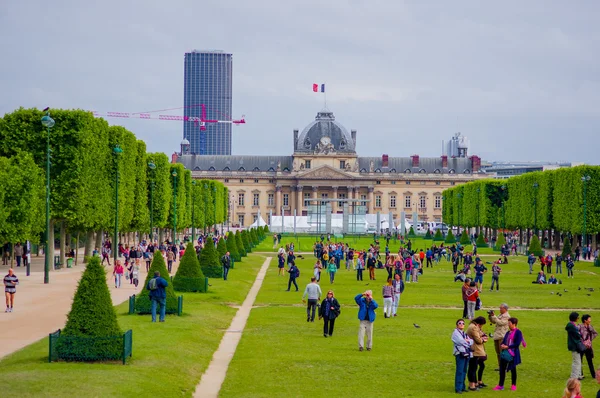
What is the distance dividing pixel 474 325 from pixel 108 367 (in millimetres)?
6281

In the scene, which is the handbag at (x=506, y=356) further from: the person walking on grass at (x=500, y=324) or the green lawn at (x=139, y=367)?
the green lawn at (x=139, y=367)

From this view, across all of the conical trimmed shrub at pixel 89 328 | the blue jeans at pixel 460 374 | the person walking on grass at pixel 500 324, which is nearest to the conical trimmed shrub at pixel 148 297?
the conical trimmed shrub at pixel 89 328

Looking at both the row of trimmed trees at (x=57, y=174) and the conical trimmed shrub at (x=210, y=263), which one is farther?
the row of trimmed trees at (x=57, y=174)

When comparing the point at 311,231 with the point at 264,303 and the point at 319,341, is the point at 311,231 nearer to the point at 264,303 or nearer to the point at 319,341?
the point at 264,303

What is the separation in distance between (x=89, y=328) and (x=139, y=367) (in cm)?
111

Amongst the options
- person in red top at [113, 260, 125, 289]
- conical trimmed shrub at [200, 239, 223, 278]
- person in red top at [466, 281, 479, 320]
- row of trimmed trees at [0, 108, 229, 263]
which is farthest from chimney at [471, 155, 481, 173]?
person in red top at [466, 281, 479, 320]

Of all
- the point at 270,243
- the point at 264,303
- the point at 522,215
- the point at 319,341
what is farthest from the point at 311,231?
the point at 319,341

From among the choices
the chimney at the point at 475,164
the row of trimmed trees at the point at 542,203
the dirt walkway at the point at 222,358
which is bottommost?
the dirt walkway at the point at 222,358

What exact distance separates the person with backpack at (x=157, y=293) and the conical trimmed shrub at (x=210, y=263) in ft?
55.0

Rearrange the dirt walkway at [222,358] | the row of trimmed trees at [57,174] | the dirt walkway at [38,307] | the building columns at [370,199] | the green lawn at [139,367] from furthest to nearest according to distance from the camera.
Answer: the building columns at [370,199]
the row of trimmed trees at [57,174]
the dirt walkway at [38,307]
the dirt walkway at [222,358]
the green lawn at [139,367]

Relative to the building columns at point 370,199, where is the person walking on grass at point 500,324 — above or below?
below

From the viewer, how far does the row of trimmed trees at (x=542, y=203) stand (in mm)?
70500

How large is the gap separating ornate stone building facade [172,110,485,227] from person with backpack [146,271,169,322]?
457 feet

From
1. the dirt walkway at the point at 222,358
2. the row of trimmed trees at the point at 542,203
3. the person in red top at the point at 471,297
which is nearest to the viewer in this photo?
the dirt walkway at the point at 222,358
